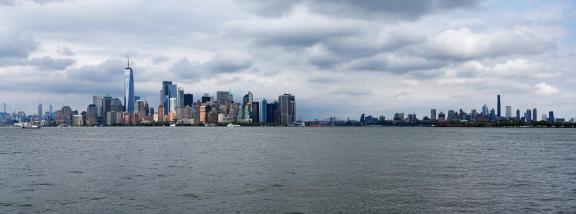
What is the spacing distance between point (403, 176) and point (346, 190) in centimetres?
1505

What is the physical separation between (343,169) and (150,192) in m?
30.1

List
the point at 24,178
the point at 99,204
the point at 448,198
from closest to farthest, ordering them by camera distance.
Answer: the point at 99,204, the point at 448,198, the point at 24,178

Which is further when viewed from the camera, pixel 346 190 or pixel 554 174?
pixel 554 174

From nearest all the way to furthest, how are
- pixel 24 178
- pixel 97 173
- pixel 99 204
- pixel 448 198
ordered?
pixel 99 204, pixel 448 198, pixel 24 178, pixel 97 173

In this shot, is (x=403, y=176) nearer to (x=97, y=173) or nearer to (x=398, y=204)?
(x=398, y=204)

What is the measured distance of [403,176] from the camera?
208ft

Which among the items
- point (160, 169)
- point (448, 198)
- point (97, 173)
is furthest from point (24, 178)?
point (448, 198)

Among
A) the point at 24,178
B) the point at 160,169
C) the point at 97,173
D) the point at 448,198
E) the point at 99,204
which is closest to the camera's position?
the point at 99,204

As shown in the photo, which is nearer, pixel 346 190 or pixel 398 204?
pixel 398 204

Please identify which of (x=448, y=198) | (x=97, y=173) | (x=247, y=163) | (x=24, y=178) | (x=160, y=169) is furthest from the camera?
(x=247, y=163)

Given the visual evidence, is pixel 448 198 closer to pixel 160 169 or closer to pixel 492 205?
pixel 492 205

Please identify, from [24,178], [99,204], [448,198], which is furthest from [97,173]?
[448,198]

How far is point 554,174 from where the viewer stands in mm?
68375

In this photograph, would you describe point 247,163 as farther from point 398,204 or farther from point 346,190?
point 398,204
